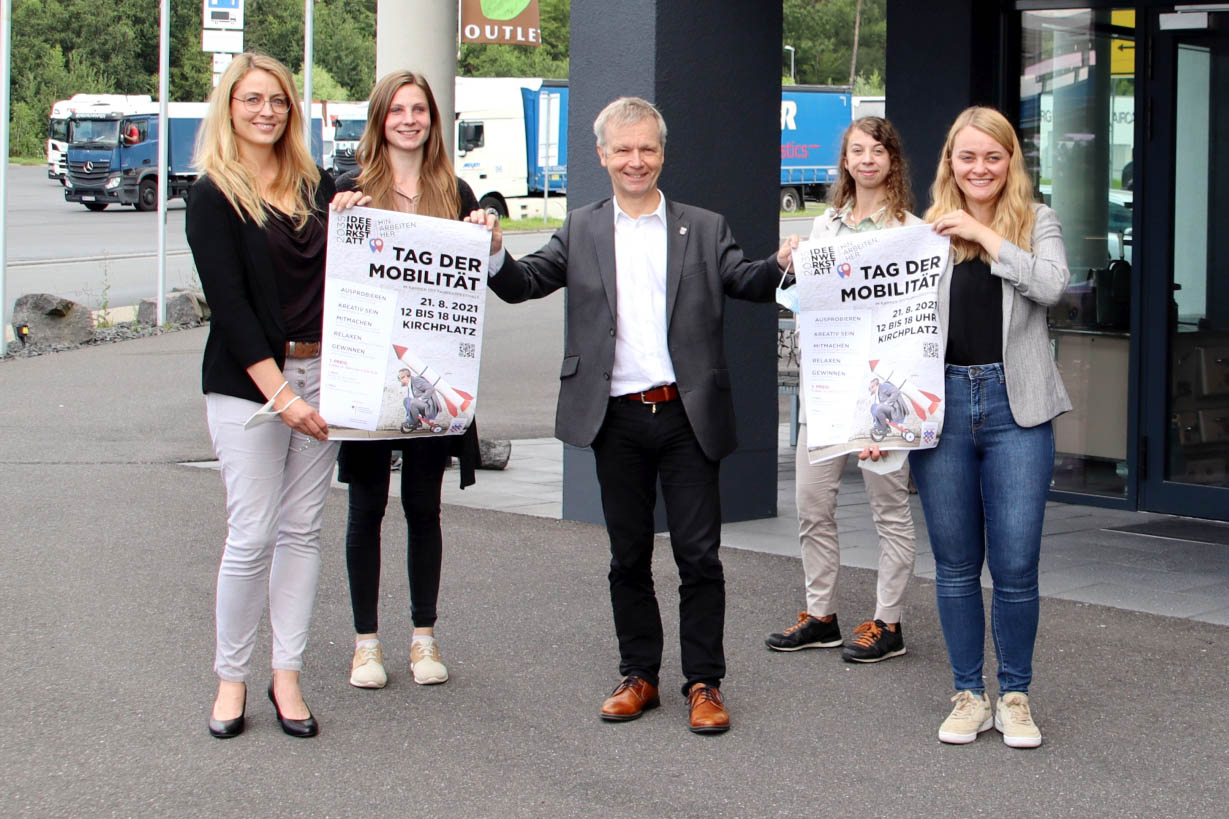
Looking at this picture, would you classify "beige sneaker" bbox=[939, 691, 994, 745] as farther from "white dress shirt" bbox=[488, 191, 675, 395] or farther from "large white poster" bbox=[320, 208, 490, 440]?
"large white poster" bbox=[320, 208, 490, 440]

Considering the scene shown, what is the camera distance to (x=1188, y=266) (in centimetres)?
800

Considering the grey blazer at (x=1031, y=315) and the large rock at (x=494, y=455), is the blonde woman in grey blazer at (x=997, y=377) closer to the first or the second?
the grey blazer at (x=1031, y=315)

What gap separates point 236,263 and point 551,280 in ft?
3.25

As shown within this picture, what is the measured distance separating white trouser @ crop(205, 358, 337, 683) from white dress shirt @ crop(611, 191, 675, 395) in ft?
3.07

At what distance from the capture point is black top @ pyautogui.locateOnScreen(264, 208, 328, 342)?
4.55m

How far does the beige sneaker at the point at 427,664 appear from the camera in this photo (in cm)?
513

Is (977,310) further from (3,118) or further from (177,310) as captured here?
(177,310)

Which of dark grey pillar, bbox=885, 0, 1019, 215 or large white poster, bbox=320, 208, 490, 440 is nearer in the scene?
large white poster, bbox=320, 208, 490, 440

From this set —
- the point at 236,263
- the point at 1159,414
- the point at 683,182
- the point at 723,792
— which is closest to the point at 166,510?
the point at 683,182

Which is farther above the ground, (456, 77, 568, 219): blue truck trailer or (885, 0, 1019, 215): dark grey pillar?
(456, 77, 568, 219): blue truck trailer

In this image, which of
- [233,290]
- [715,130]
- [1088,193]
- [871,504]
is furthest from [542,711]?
[1088,193]

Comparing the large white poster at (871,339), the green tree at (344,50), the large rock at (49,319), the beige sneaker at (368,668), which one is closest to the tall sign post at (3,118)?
the large rock at (49,319)

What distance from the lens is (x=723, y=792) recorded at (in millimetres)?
4176

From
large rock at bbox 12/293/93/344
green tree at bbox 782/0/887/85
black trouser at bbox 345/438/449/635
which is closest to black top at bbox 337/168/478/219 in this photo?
black trouser at bbox 345/438/449/635
